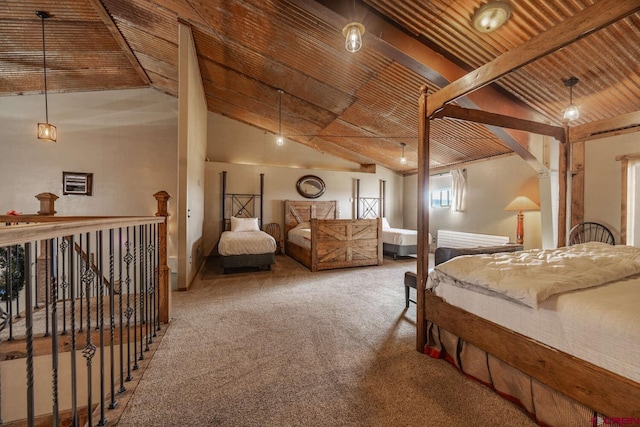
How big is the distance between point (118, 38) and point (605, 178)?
25.3ft

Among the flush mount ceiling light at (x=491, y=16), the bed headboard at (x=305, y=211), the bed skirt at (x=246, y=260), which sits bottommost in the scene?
the bed skirt at (x=246, y=260)

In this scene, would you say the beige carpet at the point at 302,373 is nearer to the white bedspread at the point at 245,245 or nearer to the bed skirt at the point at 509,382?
the bed skirt at the point at 509,382

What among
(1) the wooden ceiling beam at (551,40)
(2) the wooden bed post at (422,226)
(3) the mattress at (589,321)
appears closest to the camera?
(3) the mattress at (589,321)

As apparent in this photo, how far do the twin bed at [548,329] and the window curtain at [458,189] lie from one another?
13.5 feet

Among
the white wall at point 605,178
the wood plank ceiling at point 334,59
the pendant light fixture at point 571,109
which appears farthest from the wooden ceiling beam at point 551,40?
the white wall at point 605,178

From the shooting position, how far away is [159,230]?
2.60m

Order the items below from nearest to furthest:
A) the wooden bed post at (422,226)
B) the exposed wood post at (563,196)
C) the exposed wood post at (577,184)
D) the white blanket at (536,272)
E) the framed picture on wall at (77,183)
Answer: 1. the white blanket at (536,272)
2. the wooden bed post at (422,226)
3. the exposed wood post at (563,196)
4. the exposed wood post at (577,184)
5. the framed picture on wall at (77,183)

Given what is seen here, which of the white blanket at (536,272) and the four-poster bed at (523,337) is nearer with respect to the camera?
the four-poster bed at (523,337)

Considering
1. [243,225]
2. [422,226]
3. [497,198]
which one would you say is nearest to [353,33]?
[422,226]

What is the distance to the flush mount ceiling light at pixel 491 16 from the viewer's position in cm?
220

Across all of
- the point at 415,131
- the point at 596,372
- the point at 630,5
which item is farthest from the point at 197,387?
the point at 415,131

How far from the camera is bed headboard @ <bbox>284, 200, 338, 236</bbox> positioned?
693cm

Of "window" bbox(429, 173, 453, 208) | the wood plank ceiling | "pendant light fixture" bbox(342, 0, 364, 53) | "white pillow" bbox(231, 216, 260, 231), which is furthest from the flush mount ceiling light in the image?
"white pillow" bbox(231, 216, 260, 231)

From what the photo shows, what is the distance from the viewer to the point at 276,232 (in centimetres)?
693
